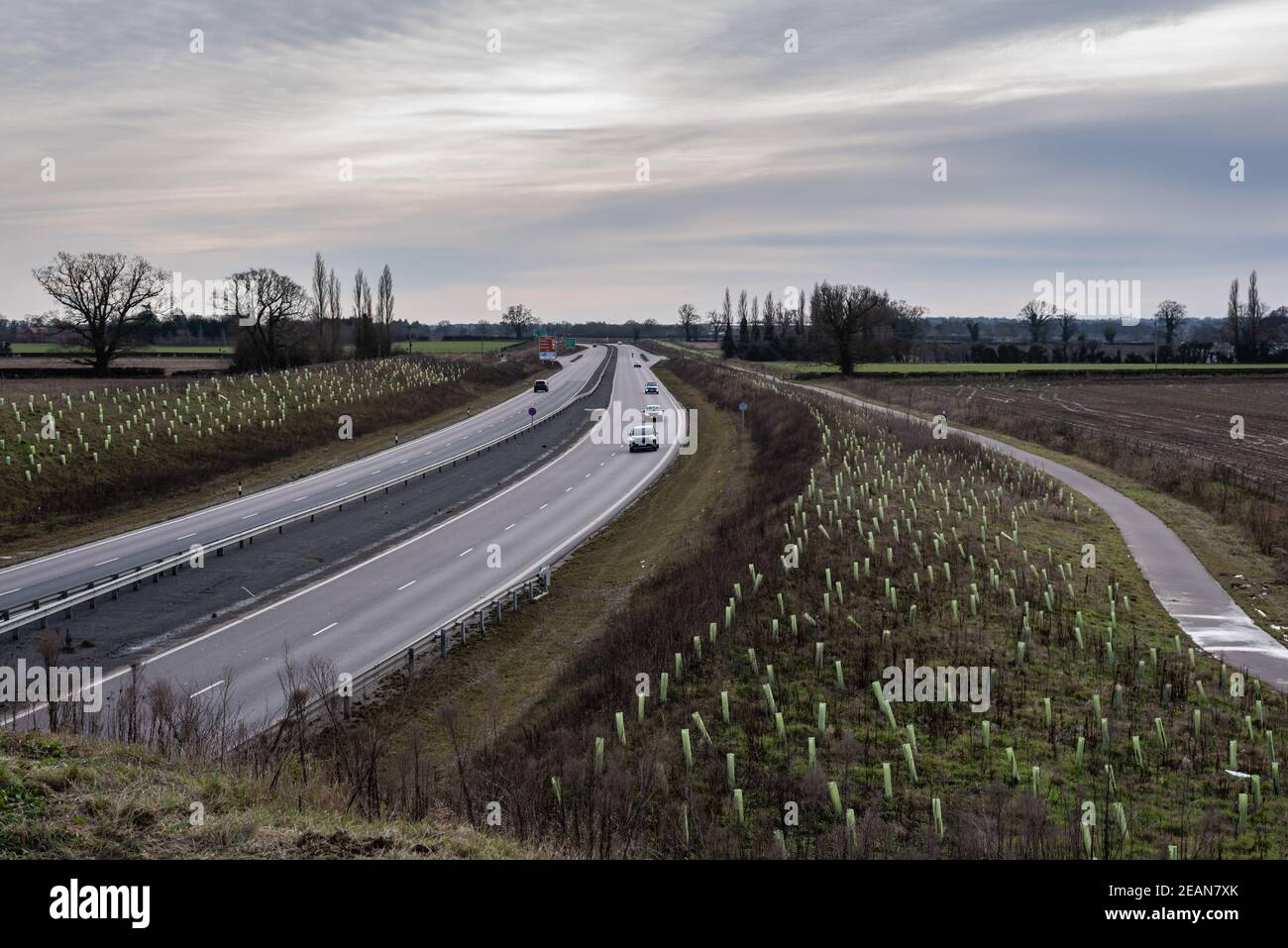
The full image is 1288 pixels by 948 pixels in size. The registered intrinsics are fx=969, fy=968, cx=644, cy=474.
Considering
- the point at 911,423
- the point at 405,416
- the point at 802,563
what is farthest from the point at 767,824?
the point at 405,416

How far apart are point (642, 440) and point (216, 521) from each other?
83.3 feet

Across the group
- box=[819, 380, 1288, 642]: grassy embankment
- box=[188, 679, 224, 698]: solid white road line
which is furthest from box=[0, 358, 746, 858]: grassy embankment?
box=[819, 380, 1288, 642]: grassy embankment

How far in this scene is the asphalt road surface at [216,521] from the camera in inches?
1130

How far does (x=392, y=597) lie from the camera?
26.9 meters

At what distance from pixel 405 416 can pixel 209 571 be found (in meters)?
42.2

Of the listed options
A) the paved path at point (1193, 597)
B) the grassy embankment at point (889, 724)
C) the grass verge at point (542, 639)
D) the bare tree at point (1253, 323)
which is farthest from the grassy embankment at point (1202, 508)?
the bare tree at point (1253, 323)

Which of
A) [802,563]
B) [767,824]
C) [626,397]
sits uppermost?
[626,397]

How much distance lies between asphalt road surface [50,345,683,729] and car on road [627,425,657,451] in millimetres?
8384

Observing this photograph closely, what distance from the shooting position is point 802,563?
24656mm

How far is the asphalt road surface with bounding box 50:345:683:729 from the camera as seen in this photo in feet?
67.3

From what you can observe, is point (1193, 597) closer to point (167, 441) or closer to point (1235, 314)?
point (167, 441)

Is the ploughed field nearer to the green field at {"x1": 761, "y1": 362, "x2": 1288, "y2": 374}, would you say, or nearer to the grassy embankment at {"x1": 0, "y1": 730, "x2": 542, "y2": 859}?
the green field at {"x1": 761, "y1": 362, "x2": 1288, "y2": 374}

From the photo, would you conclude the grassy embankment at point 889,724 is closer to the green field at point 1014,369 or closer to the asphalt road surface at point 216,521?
the asphalt road surface at point 216,521
